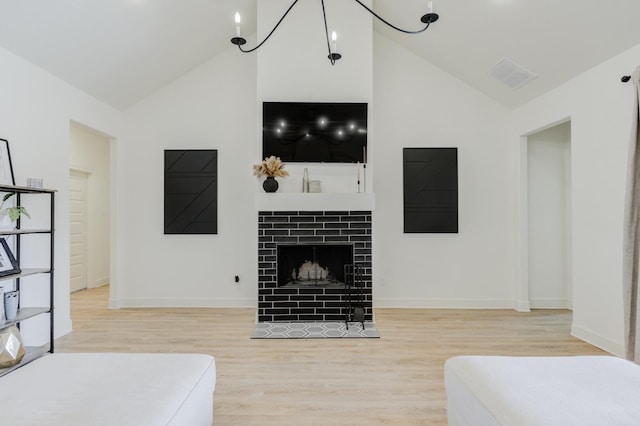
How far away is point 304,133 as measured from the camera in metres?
3.90

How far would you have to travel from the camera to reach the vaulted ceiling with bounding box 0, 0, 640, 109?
9.11 ft

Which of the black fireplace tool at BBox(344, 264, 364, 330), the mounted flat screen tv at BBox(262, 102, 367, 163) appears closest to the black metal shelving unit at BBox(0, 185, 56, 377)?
the mounted flat screen tv at BBox(262, 102, 367, 163)

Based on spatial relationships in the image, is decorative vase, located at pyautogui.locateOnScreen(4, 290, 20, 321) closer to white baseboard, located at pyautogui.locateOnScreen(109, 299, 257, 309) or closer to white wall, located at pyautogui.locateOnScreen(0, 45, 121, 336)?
white wall, located at pyautogui.locateOnScreen(0, 45, 121, 336)

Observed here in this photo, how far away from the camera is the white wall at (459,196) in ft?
14.6

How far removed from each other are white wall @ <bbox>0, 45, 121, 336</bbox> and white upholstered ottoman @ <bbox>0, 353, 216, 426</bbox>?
206cm

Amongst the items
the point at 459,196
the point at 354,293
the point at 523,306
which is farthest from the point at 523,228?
the point at 354,293

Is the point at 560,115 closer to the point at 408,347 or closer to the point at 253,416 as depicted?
the point at 408,347

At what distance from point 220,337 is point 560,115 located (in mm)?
4271

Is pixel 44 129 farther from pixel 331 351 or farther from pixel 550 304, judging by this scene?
pixel 550 304

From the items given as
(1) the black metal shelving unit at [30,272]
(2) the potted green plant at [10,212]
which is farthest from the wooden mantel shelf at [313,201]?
(2) the potted green plant at [10,212]

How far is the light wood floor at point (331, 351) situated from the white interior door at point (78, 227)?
3.58ft

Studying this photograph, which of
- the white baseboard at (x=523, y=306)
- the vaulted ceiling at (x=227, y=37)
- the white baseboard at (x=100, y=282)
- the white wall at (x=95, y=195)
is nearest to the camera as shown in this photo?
the vaulted ceiling at (x=227, y=37)

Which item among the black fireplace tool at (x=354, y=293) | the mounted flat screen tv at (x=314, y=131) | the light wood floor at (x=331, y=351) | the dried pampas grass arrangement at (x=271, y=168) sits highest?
the mounted flat screen tv at (x=314, y=131)

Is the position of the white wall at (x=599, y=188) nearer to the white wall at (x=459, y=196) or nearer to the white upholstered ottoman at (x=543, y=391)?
the white wall at (x=459, y=196)
